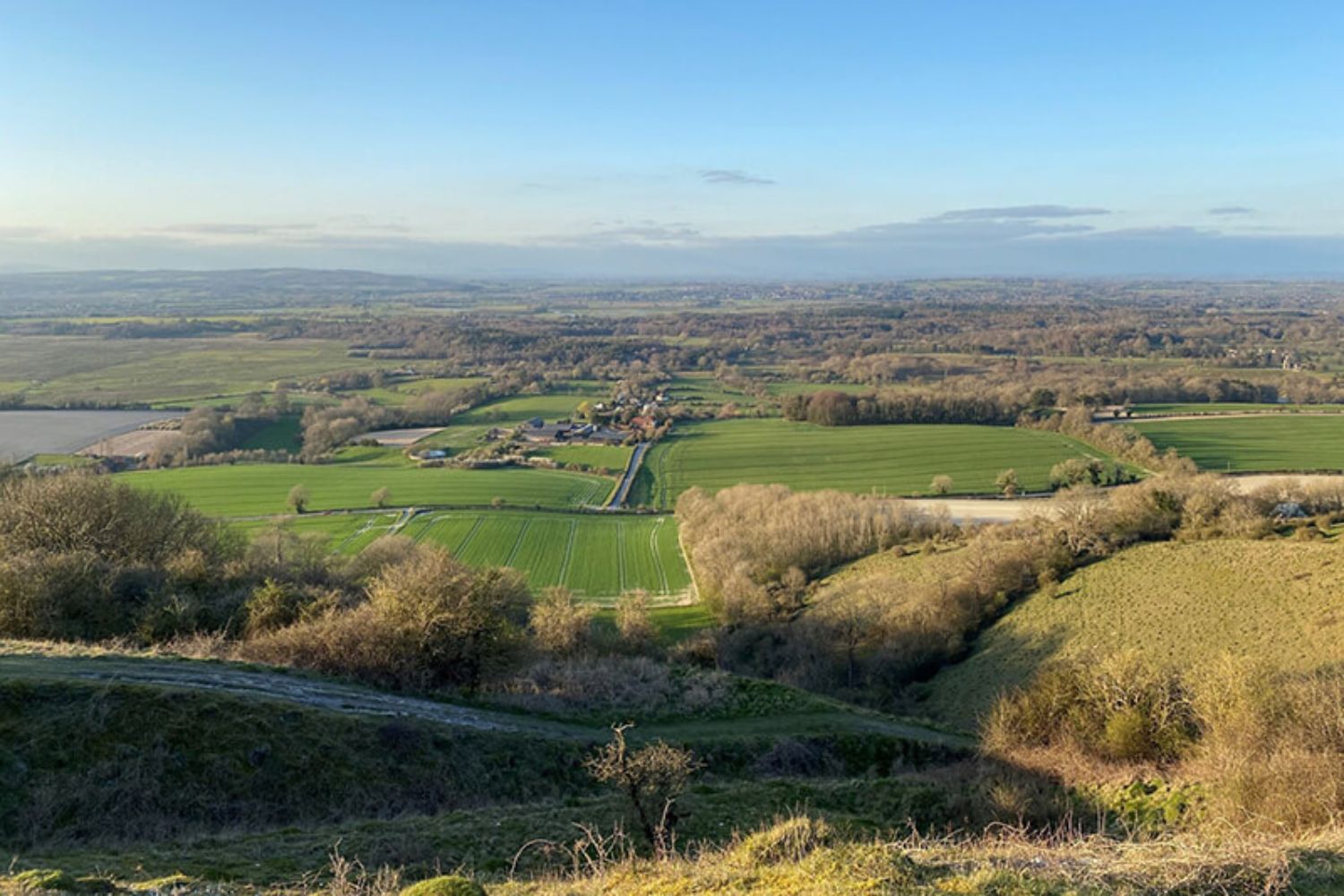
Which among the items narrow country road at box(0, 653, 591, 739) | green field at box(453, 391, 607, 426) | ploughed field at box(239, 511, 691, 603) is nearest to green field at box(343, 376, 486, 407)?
green field at box(453, 391, 607, 426)

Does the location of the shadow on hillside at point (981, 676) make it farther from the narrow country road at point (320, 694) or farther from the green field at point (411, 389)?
the green field at point (411, 389)

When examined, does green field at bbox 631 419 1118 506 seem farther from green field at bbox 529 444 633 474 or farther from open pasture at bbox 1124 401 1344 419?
open pasture at bbox 1124 401 1344 419

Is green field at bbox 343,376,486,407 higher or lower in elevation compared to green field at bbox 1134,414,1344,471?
higher

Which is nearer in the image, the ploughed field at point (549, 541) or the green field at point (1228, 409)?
the ploughed field at point (549, 541)

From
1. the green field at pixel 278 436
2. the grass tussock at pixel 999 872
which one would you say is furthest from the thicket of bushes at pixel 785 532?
the green field at pixel 278 436

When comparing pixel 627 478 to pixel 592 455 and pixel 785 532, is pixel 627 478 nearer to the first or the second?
pixel 592 455

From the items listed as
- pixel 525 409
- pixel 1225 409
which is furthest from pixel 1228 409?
pixel 525 409
